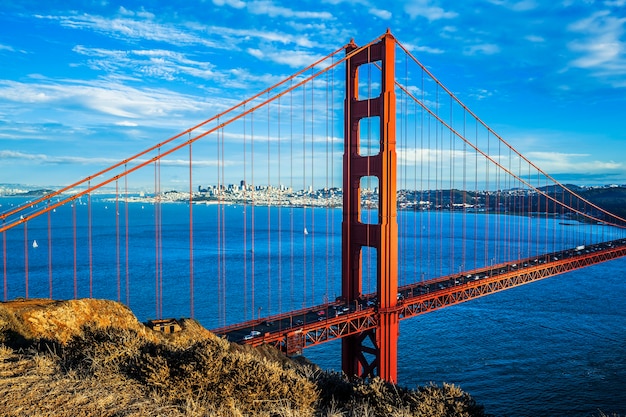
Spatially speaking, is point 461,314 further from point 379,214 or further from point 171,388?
point 171,388

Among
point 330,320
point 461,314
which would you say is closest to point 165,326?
point 330,320

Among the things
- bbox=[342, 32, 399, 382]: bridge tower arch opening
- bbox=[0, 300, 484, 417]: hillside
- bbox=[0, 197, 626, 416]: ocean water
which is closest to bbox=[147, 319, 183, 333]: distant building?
bbox=[0, 197, 626, 416]: ocean water

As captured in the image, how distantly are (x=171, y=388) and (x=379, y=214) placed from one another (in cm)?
1297

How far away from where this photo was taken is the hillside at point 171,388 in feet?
16.8

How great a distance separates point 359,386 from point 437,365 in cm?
1930

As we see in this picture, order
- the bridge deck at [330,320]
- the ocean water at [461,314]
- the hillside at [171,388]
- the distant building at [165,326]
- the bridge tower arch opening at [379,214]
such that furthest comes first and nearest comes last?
the ocean water at [461,314], the bridge tower arch opening at [379,214], the bridge deck at [330,320], the distant building at [165,326], the hillside at [171,388]

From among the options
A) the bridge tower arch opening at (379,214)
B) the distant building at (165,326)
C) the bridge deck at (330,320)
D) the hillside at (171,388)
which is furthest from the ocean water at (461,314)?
the bridge tower arch opening at (379,214)

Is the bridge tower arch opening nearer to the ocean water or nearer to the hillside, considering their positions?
the ocean water

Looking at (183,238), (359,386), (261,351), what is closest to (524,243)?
(183,238)

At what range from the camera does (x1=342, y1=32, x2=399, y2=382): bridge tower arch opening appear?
58.1 feet

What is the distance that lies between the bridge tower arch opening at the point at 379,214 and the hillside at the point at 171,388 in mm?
10382

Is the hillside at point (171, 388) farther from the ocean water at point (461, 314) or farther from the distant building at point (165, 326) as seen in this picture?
the distant building at point (165, 326)

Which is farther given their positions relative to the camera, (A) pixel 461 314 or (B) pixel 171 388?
(A) pixel 461 314

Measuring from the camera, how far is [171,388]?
18.9 feet
